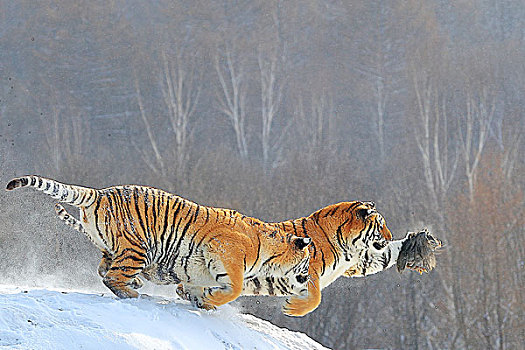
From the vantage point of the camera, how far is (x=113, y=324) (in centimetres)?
300

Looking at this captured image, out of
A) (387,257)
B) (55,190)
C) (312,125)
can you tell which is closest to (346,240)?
(387,257)

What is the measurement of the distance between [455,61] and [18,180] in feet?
38.4

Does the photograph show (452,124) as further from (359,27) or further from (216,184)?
(216,184)

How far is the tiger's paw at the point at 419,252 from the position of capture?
4.39 metres

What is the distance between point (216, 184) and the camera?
11.6 m

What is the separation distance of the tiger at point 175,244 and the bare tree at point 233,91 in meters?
8.57

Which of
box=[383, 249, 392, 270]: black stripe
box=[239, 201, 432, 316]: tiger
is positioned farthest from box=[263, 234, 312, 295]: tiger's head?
box=[383, 249, 392, 270]: black stripe

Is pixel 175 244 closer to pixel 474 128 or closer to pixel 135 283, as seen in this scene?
pixel 135 283

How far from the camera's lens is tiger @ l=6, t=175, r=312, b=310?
3605mm

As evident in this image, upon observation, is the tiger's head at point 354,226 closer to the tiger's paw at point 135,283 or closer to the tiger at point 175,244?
the tiger at point 175,244

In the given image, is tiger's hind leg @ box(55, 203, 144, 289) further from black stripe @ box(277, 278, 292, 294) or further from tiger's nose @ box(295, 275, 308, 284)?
tiger's nose @ box(295, 275, 308, 284)

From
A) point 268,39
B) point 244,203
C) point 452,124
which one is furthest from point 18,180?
point 268,39

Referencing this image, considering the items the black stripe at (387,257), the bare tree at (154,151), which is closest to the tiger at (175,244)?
the black stripe at (387,257)

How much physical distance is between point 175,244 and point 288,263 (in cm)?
72
